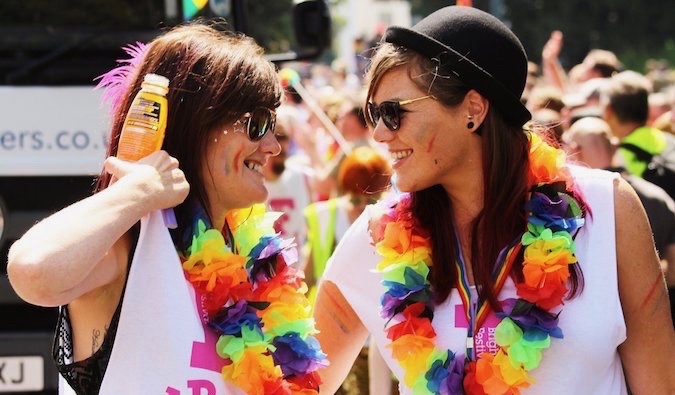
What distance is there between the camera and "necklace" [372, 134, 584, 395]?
2828 millimetres

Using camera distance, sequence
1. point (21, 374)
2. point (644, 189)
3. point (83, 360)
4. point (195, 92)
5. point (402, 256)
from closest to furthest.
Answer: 1. point (83, 360)
2. point (195, 92)
3. point (402, 256)
4. point (21, 374)
5. point (644, 189)

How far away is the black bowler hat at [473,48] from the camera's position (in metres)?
2.87

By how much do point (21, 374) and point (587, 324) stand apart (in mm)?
2554

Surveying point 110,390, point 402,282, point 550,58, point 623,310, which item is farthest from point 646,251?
point 550,58

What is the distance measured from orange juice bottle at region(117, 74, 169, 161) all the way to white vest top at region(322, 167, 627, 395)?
34.3 inches

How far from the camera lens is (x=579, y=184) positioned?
2.96 metres

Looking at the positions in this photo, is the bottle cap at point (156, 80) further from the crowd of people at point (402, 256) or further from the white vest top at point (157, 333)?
the white vest top at point (157, 333)

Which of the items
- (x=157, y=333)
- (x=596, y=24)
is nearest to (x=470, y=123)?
(x=157, y=333)

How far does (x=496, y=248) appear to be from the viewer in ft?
9.66

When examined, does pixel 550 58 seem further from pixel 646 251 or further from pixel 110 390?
pixel 110 390

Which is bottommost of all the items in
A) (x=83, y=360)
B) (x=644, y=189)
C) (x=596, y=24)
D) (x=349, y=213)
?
(x=596, y=24)

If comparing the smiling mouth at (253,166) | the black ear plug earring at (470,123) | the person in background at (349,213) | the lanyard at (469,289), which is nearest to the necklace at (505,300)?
the lanyard at (469,289)

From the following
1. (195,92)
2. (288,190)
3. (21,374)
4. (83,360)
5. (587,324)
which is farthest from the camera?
(288,190)

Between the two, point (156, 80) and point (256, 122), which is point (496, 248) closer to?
point (256, 122)
